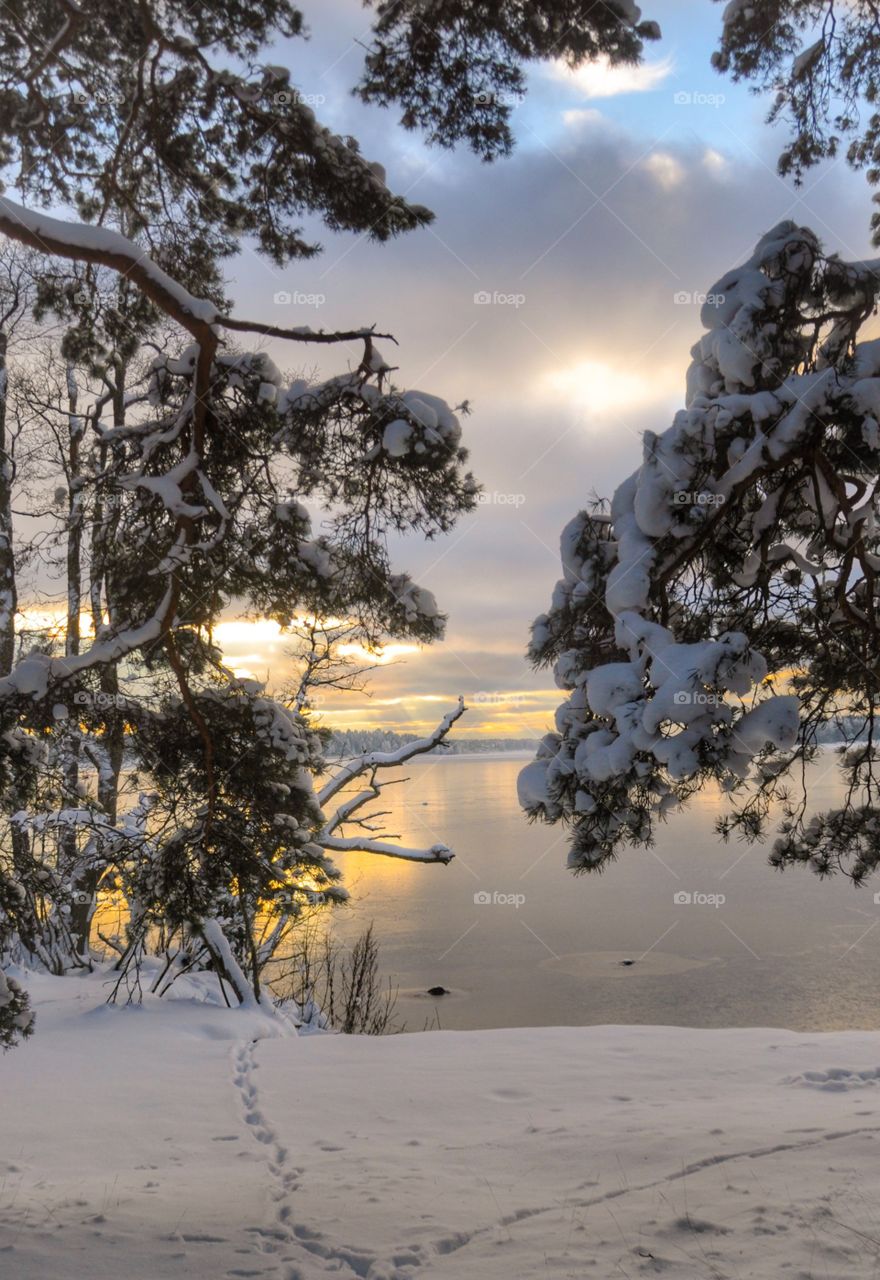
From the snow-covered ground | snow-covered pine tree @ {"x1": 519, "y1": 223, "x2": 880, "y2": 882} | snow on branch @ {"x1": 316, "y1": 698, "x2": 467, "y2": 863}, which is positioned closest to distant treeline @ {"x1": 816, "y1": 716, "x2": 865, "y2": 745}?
snow-covered pine tree @ {"x1": 519, "y1": 223, "x2": 880, "y2": 882}

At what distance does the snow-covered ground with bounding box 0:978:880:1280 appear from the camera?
163 inches

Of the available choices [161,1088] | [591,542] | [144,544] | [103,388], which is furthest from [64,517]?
[103,388]

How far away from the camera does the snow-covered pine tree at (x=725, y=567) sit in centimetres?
330

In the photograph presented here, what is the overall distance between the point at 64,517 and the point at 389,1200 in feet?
14.2

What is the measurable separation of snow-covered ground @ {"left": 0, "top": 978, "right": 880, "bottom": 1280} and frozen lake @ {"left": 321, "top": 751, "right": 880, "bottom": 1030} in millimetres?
2635

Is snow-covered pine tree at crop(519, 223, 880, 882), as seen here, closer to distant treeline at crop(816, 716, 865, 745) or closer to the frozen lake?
distant treeline at crop(816, 716, 865, 745)

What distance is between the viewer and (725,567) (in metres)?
4.55

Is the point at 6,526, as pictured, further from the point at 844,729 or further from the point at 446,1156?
the point at 844,729

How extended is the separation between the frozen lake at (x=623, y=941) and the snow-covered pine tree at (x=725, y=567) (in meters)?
5.94

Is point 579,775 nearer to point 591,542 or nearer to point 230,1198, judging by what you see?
point 591,542

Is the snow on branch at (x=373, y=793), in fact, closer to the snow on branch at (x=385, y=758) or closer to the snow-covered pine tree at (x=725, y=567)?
the snow on branch at (x=385, y=758)

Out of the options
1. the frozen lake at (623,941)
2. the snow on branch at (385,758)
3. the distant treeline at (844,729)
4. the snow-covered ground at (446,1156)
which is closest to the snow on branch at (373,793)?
the snow on branch at (385,758)

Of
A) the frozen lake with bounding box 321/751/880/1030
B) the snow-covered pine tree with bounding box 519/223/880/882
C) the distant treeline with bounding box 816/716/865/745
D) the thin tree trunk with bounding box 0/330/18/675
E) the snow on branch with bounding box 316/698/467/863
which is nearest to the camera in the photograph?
the snow-covered pine tree with bounding box 519/223/880/882

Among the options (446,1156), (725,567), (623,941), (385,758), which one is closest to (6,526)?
(385,758)
